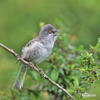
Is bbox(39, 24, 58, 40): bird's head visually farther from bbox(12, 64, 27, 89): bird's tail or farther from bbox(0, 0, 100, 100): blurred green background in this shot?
bbox(0, 0, 100, 100): blurred green background

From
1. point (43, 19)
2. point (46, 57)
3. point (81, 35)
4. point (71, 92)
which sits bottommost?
point (71, 92)

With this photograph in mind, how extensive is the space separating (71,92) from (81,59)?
642 millimetres

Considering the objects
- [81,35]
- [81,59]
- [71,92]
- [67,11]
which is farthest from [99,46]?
[67,11]

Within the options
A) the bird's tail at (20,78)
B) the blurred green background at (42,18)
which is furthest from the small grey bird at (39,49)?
the blurred green background at (42,18)

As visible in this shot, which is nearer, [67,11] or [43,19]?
[43,19]

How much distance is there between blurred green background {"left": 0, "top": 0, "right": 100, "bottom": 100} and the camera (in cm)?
799

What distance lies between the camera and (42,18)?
8516 millimetres

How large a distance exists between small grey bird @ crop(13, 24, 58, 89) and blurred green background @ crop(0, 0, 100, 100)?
1983 mm

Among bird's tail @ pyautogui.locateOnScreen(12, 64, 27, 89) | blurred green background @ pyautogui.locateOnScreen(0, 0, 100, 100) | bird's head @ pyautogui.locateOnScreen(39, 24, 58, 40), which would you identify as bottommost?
bird's tail @ pyautogui.locateOnScreen(12, 64, 27, 89)

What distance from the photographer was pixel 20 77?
575 cm

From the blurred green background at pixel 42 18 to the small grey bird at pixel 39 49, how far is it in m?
1.98

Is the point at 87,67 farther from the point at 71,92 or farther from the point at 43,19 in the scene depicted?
the point at 43,19

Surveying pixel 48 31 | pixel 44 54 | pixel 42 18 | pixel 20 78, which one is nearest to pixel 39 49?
pixel 44 54

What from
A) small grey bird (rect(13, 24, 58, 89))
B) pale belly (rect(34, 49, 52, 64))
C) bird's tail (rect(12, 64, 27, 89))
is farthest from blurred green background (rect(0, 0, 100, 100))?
pale belly (rect(34, 49, 52, 64))
